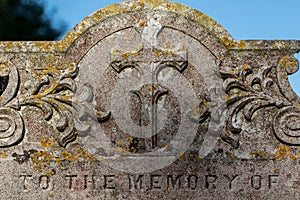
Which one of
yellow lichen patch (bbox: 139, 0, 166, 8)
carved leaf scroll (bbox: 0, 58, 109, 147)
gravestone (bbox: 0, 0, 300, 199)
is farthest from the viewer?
yellow lichen patch (bbox: 139, 0, 166, 8)

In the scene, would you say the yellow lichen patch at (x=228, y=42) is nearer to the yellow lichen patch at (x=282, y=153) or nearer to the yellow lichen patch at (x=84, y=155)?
the yellow lichen patch at (x=282, y=153)

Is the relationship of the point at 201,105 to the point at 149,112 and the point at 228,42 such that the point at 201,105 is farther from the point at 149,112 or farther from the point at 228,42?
the point at 228,42

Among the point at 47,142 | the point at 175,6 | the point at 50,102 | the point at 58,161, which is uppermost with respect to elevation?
the point at 175,6

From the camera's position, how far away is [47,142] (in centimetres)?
566

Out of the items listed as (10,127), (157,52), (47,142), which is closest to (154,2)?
(157,52)

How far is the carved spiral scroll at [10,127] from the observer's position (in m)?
5.68

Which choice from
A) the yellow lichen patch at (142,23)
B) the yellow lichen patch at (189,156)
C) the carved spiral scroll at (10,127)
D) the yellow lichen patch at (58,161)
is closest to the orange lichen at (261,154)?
the yellow lichen patch at (189,156)

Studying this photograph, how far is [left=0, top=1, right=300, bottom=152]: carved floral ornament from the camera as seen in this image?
5.63 metres

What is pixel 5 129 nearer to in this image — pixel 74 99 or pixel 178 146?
pixel 74 99

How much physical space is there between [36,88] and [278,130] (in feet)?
7.13

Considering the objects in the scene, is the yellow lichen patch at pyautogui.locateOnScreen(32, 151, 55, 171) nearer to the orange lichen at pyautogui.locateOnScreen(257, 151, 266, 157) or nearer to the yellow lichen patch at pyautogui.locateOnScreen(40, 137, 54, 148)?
the yellow lichen patch at pyautogui.locateOnScreen(40, 137, 54, 148)

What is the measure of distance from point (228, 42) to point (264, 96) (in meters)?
0.57

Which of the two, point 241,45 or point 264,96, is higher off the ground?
point 241,45

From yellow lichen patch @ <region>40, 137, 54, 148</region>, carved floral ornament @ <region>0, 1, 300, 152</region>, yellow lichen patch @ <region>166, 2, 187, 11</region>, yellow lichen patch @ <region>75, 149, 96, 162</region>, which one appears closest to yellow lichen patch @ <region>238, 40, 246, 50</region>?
carved floral ornament @ <region>0, 1, 300, 152</region>
